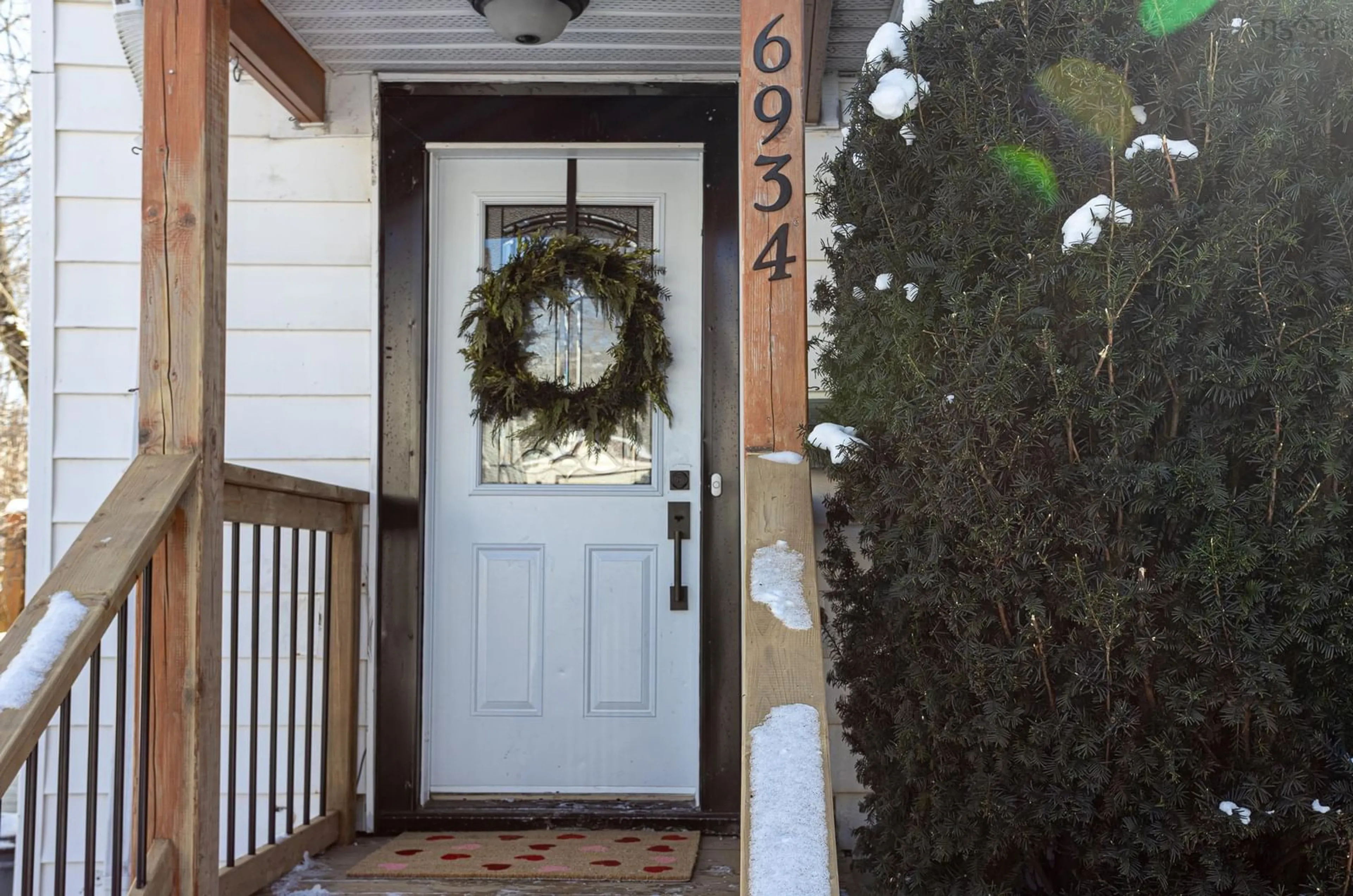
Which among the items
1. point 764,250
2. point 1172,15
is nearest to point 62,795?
point 764,250

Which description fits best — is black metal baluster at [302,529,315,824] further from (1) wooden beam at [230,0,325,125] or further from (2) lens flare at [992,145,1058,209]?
(2) lens flare at [992,145,1058,209]

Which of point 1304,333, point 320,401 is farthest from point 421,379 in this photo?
point 1304,333

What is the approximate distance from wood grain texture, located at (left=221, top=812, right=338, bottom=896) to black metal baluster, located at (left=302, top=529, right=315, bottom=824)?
54 mm

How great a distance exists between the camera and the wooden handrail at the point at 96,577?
1906 millimetres

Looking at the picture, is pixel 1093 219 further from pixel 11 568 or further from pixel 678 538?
pixel 11 568

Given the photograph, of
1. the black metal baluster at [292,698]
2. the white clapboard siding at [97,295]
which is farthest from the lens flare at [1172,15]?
the white clapboard siding at [97,295]

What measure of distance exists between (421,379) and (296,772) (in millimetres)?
1245

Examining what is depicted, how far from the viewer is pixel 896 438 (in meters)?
2.05

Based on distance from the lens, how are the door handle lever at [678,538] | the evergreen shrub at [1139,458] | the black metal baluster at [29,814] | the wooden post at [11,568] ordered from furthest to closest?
the wooden post at [11,568], the door handle lever at [678,538], the black metal baluster at [29,814], the evergreen shrub at [1139,458]

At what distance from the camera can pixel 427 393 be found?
12.2ft

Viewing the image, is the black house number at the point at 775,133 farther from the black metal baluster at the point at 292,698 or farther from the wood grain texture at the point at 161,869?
the wood grain texture at the point at 161,869

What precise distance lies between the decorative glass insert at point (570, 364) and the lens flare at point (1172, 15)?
6.80ft

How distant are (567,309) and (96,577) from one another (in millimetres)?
1855

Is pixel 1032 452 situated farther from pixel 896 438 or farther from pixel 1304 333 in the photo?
pixel 1304 333
